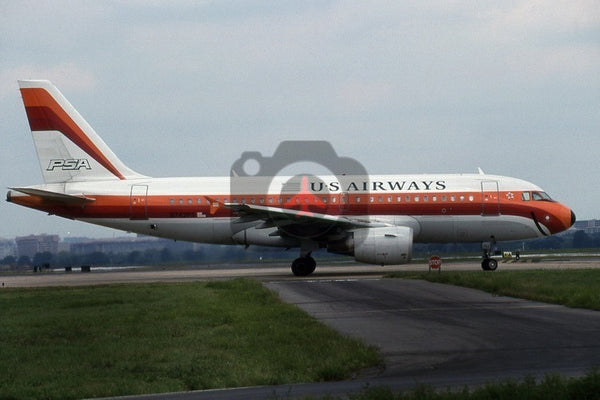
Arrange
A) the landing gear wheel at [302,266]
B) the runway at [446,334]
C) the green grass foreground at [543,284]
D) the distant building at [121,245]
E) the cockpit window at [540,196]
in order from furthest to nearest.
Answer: the distant building at [121,245], the cockpit window at [540,196], the landing gear wheel at [302,266], the green grass foreground at [543,284], the runway at [446,334]

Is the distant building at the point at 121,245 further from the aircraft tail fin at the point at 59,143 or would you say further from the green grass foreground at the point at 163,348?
the green grass foreground at the point at 163,348

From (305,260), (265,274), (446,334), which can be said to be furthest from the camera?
(265,274)

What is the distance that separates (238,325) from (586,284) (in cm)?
1278

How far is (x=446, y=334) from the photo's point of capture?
1636 cm

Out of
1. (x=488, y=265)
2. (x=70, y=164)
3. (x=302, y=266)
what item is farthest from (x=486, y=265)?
(x=70, y=164)

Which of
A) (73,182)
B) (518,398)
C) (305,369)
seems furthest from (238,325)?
(73,182)

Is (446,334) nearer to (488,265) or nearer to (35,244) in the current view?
(488,265)

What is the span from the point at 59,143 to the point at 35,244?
36.2m

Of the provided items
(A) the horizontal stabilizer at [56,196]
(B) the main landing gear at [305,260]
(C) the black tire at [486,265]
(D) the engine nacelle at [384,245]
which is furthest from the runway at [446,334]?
(A) the horizontal stabilizer at [56,196]

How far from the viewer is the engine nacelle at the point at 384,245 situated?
34.7 metres

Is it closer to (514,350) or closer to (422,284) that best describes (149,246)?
(422,284)

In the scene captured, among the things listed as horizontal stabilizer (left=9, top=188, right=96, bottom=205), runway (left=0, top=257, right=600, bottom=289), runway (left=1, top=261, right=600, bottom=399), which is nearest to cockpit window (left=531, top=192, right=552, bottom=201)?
runway (left=0, top=257, right=600, bottom=289)

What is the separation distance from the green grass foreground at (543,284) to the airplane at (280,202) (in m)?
3.89

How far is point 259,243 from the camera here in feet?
123
